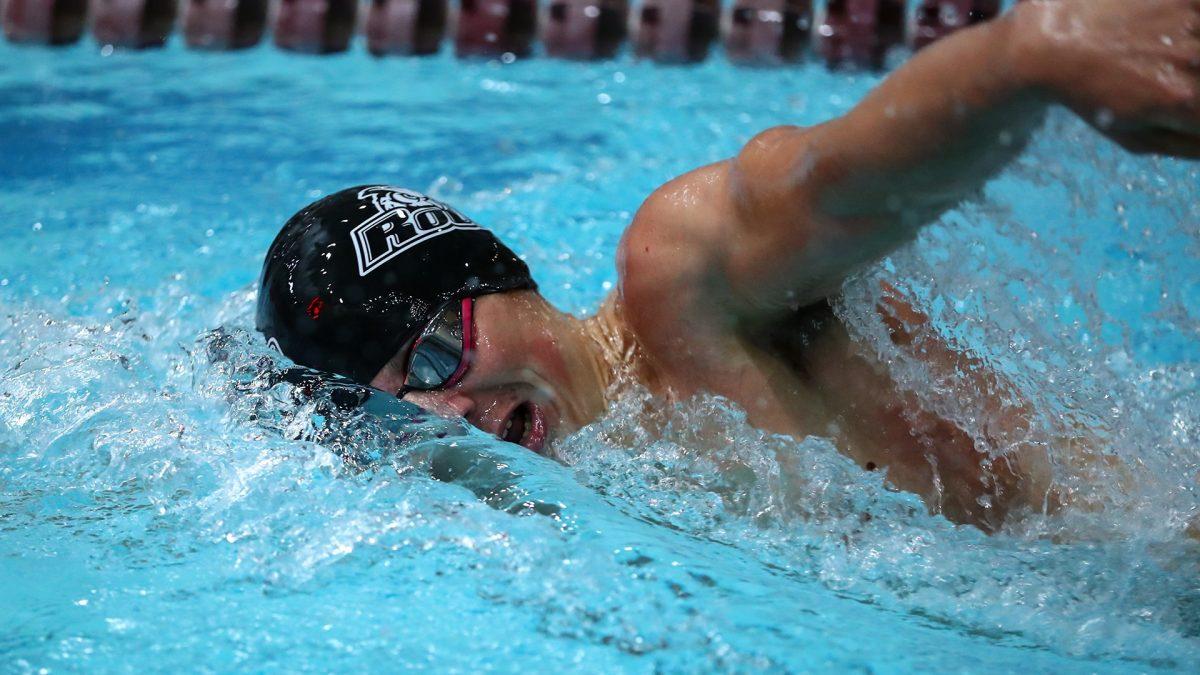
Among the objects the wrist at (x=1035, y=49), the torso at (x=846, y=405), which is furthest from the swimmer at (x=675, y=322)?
the wrist at (x=1035, y=49)

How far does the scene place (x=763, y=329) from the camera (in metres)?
1.91

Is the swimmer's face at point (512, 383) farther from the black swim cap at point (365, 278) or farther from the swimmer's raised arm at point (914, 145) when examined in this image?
the swimmer's raised arm at point (914, 145)

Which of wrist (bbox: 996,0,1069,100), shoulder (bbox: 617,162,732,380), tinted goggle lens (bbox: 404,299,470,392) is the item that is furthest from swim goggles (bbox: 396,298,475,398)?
wrist (bbox: 996,0,1069,100)

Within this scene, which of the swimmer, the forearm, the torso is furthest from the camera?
the torso

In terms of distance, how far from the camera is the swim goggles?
1944 mm

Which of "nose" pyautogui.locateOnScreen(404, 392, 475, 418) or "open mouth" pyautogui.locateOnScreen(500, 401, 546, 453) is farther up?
"nose" pyautogui.locateOnScreen(404, 392, 475, 418)

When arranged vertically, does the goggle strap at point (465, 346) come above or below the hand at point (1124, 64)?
below

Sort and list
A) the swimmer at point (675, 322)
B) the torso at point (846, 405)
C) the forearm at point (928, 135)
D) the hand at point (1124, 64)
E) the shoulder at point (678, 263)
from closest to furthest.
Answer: the hand at point (1124, 64), the forearm at point (928, 135), the swimmer at point (675, 322), the shoulder at point (678, 263), the torso at point (846, 405)

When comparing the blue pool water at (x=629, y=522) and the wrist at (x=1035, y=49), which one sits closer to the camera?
the wrist at (x=1035, y=49)

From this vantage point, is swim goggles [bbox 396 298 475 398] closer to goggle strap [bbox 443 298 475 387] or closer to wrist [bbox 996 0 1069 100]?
goggle strap [bbox 443 298 475 387]

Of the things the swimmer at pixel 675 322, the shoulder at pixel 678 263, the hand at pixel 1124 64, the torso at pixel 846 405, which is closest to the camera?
the hand at pixel 1124 64

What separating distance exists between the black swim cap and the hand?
3.50 ft

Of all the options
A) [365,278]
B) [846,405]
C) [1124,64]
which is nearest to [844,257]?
[846,405]

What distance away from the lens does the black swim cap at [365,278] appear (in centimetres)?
197
